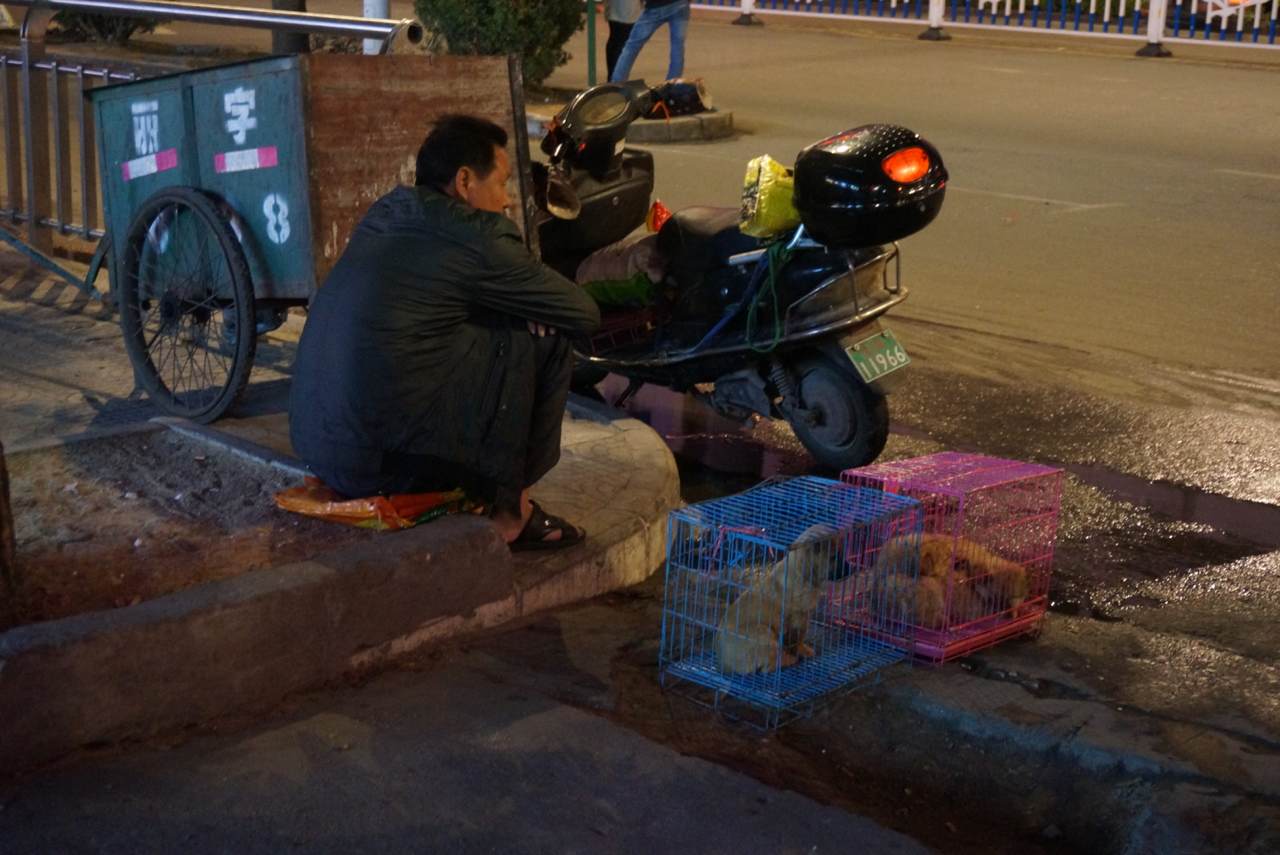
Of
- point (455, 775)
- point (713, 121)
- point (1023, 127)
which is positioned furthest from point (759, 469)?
point (1023, 127)

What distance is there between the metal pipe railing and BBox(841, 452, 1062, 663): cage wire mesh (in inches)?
97.5

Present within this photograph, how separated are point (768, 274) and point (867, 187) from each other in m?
0.60

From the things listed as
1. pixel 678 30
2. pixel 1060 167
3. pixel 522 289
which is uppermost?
pixel 678 30

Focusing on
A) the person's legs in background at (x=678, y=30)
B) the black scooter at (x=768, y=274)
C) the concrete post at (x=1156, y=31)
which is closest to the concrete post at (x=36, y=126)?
the black scooter at (x=768, y=274)

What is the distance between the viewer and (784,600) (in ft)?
13.1

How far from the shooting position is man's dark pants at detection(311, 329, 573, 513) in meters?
4.49

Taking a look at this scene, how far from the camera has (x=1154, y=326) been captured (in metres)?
7.98

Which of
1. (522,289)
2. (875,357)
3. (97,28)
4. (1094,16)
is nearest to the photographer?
(522,289)

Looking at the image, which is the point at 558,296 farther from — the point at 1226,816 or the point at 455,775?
the point at 1226,816

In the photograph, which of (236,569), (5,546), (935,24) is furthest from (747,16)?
(5,546)

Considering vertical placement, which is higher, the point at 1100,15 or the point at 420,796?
the point at 1100,15

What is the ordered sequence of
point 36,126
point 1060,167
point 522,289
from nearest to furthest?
point 522,289
point 36,126
point 1060,167

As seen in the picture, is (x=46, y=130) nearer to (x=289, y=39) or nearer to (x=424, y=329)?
(x=289, y=39)

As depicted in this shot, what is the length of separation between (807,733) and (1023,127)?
1133 centimetres
